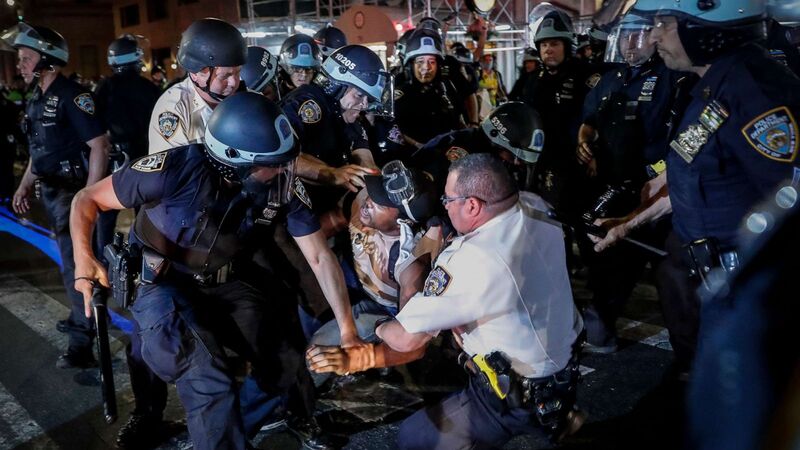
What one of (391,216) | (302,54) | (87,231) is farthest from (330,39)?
(87,231)

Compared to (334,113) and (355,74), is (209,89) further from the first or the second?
(355,74)

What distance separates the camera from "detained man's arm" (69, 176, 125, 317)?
2.85 m

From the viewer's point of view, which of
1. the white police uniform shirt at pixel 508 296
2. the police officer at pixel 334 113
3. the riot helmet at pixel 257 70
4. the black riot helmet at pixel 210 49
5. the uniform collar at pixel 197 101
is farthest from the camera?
the riot helmet at pixel 257 70

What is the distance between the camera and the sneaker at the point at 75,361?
4285 mm

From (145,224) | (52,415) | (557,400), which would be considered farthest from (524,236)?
(52,415)

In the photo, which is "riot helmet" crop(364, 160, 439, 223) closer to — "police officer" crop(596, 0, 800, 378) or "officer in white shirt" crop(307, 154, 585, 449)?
"officer in white shirt" crop(307, 154, 585, 449)

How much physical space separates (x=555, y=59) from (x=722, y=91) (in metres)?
3.31

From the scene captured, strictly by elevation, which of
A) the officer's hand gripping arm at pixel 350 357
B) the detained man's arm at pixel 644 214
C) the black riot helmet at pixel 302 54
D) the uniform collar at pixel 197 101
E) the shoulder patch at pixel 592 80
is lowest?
the officer's hand gripping arm at pixel 350 357

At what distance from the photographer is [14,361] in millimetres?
4453

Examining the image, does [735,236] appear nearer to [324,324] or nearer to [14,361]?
[324,324]

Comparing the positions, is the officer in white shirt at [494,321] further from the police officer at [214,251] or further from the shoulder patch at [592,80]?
the shoulder patch at [592,80]

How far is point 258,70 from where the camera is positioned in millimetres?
4934

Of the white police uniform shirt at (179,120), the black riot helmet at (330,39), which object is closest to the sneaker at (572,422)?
the white police uniform shirt at (179,120)

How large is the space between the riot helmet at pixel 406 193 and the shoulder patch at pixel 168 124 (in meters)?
1.13
